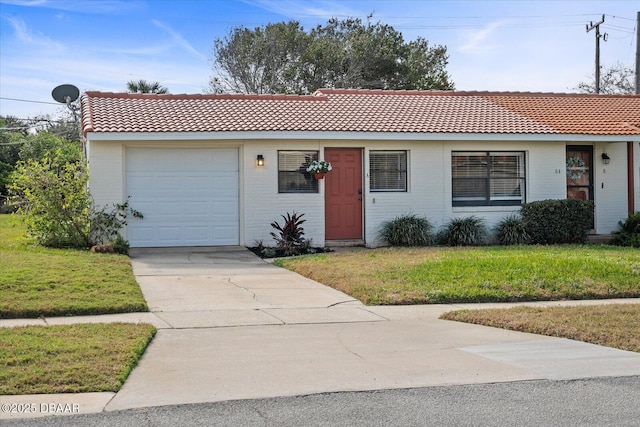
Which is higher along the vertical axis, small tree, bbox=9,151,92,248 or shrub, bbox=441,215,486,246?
small tree, bbox=9,151,92,248

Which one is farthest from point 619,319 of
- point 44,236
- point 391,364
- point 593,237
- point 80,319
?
point 44,236

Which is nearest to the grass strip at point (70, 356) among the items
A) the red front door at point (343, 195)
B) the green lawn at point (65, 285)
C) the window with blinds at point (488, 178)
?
the green lawn at point (65, 285)

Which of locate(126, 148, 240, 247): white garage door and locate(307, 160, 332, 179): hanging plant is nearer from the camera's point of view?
locate(126, 148, 240, 247): white garage door

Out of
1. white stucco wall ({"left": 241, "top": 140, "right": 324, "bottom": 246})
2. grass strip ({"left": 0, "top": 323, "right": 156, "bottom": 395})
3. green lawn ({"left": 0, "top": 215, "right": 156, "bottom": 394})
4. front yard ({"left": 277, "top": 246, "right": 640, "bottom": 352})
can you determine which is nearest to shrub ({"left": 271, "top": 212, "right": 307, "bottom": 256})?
white stucco wall ({"left": 241, "top": 140, "right": 324, "bottom": 246})

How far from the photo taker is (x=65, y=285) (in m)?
10.9

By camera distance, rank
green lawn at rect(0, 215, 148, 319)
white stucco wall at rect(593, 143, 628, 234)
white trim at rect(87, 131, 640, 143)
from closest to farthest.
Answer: green lawn at rect(0, 215, 148, 319)
white trim at rect(87, 131, 640, 143)
white stucco wall at rect(593, 143, 628, 234)

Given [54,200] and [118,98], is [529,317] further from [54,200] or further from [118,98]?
[118,98]

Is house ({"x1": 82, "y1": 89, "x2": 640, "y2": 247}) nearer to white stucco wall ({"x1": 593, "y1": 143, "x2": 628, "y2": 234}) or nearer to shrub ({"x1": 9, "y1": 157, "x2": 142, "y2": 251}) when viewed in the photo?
white stucco wall ({"x1": 593, "y1": 143, "x2": 628, "y2": 234})

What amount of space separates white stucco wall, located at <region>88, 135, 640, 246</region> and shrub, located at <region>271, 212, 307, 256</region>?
578 mm

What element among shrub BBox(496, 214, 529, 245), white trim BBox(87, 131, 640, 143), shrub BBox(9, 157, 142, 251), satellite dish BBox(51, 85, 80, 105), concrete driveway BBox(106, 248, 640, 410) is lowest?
concrete driveway BBox(106, 248, 640, 410)

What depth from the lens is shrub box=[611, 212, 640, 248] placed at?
18406 mm

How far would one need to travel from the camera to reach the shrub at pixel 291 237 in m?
16.9

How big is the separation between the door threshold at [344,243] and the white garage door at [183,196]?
7.50 ft

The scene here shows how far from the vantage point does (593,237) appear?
19.9 meters
